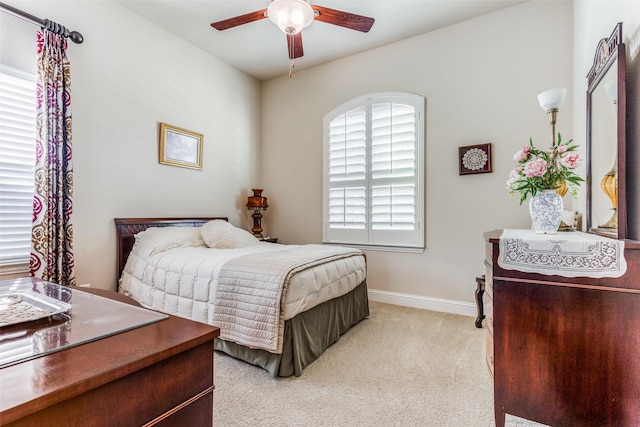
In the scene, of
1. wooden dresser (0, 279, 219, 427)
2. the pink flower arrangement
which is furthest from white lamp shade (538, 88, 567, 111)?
wooden dresser (0, 279, 219, 427)

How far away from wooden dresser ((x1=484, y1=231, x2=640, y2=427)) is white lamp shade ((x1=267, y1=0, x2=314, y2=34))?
Answer: 6.06 feet

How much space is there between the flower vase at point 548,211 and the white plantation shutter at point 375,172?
5.73 ft

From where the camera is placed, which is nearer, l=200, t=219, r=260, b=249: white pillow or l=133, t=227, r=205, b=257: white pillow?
l=133, t=227, r=205, b=257: white pillow

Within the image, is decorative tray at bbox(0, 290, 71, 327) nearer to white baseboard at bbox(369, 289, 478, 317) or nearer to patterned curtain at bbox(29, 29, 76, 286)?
patterned curtain at bbox(29, 29, 76, 286)

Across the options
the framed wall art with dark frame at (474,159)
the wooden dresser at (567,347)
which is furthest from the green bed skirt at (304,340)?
the framed wall art with dark frame at (474,159)

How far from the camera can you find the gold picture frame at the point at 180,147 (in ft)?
11.1

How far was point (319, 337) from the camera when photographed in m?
2.32

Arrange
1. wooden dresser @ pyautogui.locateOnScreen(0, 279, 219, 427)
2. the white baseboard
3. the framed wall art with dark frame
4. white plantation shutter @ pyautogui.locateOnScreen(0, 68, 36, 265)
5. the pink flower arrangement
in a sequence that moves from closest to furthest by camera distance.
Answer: wooden dresser @ pyautogui.locateOnScreen(0, 279, 219, 427), the pink flower arrangement, white plantation shutter @ pyautogui.locateOnScreen(0, 68, 36, 265), the framed wall art with dark frame, the white baseboard

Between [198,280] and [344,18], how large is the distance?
2203 mm

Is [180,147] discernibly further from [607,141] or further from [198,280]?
[607,141]

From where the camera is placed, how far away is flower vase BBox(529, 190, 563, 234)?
1.63 meters

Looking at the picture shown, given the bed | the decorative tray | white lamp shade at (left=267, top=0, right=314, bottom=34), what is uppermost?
white lamp shade at (left=267, top=0, right=314, bottom=34)

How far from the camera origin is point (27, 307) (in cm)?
96

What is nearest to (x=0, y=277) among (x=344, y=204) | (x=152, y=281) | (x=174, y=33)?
(x=152, y=281)
